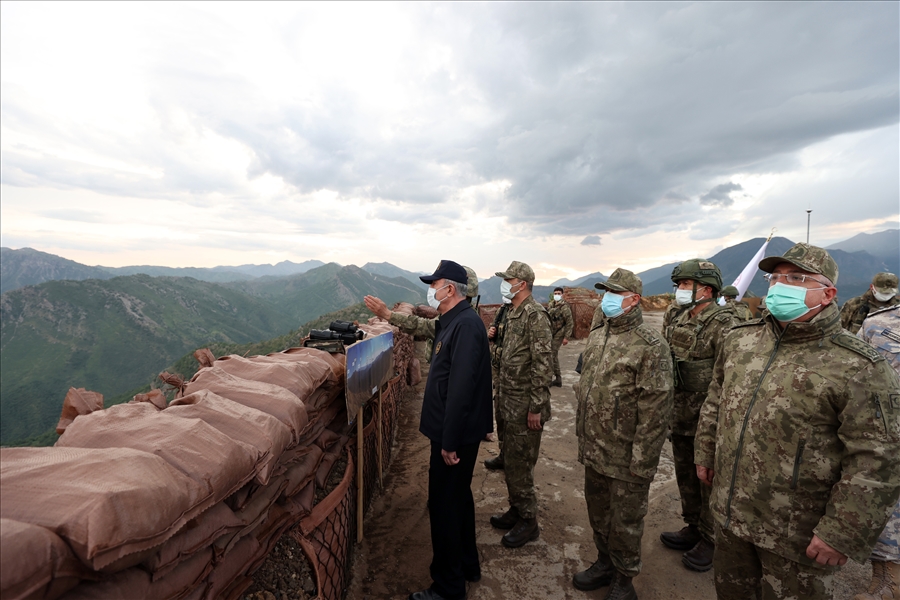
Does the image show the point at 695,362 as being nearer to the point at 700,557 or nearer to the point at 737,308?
the point at 737,308

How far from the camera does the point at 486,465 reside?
5.15 m

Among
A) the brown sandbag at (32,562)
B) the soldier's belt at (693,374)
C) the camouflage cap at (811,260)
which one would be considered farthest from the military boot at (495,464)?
the brown sandbag at (32,562)

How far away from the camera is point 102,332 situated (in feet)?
303

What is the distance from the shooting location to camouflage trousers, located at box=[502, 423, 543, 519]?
11.8ft

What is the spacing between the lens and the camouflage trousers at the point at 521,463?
11.8 feet

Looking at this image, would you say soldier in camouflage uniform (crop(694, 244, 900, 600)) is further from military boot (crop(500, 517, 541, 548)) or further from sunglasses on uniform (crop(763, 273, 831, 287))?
military boot (crop(500, 517, 541, 548))

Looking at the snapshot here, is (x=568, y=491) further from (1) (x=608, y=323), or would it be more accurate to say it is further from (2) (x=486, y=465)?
(1) (x=608, y=323)

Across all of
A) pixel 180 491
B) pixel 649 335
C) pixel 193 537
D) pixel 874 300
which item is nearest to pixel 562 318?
pixel 874 300

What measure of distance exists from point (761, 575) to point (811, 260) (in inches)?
64.7

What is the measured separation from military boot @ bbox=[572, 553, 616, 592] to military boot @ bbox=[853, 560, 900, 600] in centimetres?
154

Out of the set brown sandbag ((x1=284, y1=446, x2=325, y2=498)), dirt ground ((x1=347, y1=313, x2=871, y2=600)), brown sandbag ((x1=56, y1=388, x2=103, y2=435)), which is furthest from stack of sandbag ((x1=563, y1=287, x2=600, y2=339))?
brown sandbag ((x1=56, y1=388, x2=103, y2=435))

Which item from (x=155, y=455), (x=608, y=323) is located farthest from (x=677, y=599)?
(x=155, y=455)

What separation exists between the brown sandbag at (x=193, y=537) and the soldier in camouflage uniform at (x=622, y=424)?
229 cm

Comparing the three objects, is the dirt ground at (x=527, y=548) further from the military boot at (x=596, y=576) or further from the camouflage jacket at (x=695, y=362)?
the camouflage jacket at (x=695, y=362)
